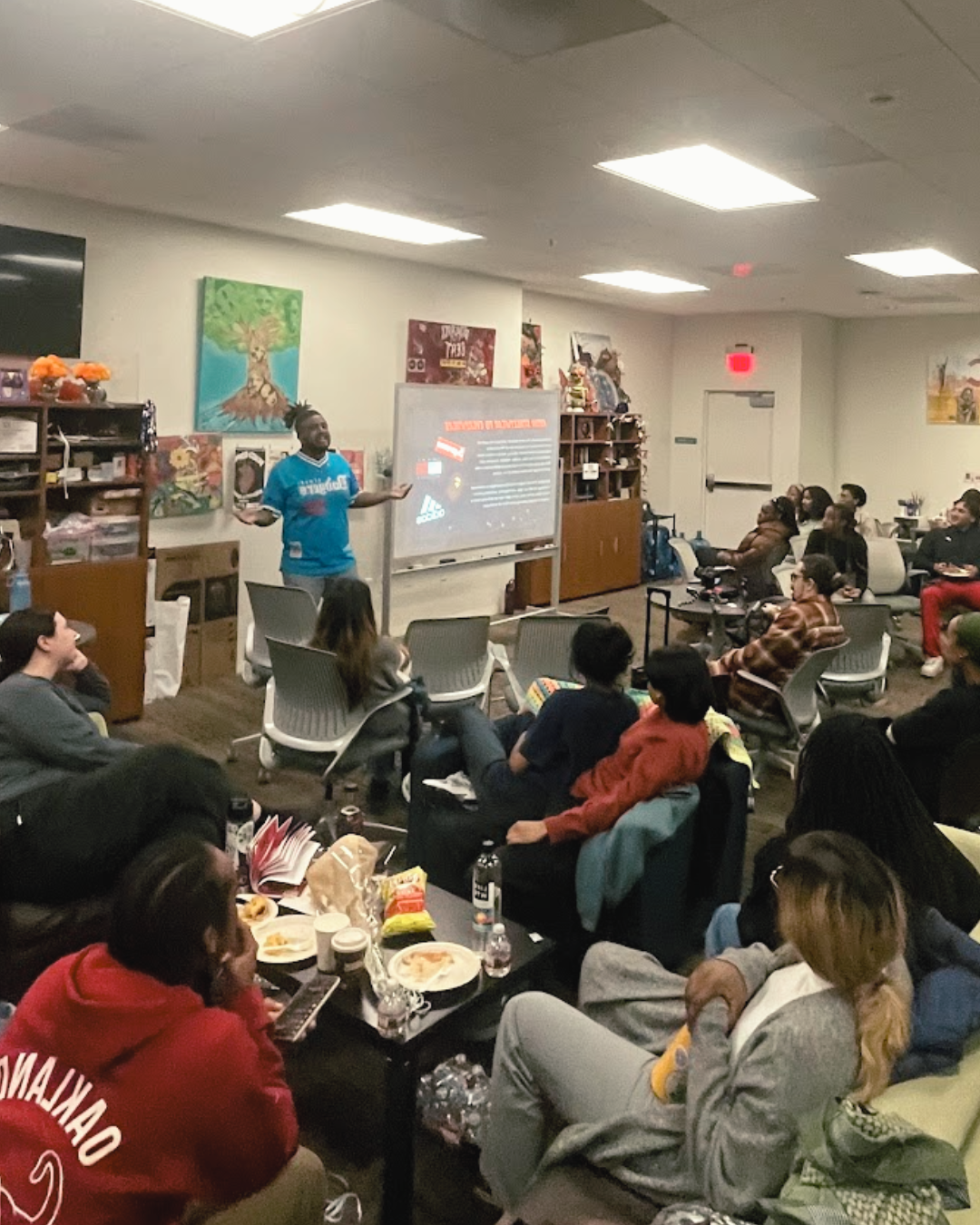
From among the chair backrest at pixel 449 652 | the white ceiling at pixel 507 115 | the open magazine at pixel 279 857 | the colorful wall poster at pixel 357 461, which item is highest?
the white ceiling at pixel 507 115

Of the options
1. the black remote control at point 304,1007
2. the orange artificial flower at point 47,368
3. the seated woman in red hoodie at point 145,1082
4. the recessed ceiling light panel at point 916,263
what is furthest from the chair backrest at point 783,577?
the seated woman in red hoodie at point 145,1082

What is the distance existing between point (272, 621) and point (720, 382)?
731 centimetres

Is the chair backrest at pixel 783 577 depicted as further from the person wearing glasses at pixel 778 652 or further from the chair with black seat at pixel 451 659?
the chair with black seat at pixel 451 659

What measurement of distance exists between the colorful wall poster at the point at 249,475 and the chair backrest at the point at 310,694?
111 inches

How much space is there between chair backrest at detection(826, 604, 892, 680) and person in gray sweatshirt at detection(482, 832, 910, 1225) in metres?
3.45

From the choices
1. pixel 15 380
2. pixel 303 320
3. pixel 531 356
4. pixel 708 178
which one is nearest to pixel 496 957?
pixel 708 178

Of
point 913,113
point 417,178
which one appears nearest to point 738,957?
point 913,113

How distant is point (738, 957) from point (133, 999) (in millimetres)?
1083

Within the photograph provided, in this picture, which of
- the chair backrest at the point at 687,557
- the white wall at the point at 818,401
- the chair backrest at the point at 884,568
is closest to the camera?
the chair backrest at the point at 884,568

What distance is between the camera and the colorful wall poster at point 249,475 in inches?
259

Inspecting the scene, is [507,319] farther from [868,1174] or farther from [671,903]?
[868,1174]

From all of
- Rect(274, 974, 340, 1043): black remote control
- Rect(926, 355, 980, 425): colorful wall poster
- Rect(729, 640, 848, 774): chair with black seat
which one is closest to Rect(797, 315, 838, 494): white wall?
Rect(926, 355, 980, 425): colorful wall poster

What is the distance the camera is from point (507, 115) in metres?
3.75

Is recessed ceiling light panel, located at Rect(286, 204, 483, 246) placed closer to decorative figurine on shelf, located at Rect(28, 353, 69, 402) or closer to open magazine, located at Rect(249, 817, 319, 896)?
decorative figurine on shelf, located at Rect(28, 353, 69, 402)
